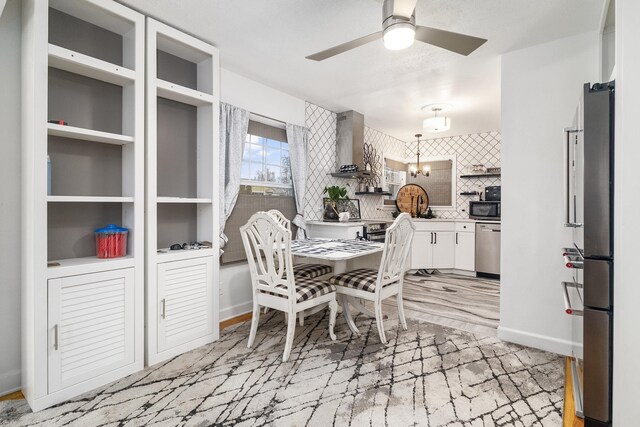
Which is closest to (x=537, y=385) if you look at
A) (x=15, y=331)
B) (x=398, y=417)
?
(x=398, y=417)

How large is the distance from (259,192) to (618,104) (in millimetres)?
2958

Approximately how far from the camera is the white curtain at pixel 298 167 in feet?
12.5

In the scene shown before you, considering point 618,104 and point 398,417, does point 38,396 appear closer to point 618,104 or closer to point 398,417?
point 398,417

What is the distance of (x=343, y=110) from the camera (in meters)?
4.43

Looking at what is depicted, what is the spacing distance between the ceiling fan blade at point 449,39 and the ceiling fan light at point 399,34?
59 millimetres

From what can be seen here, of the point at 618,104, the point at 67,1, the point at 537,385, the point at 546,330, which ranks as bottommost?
the point at 537,385

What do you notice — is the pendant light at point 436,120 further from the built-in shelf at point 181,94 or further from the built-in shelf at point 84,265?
the built-in shelf at point 84,265

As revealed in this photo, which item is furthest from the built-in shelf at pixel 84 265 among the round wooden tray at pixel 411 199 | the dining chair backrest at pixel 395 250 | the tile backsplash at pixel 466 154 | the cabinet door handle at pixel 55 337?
the tile backsplash at pixel 466 154

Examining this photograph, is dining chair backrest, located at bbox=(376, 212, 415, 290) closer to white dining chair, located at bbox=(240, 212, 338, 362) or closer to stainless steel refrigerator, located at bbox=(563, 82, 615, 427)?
white dining chair, located at bbox=(240, 212, 338, 362)

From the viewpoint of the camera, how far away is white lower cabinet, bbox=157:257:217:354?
231cm

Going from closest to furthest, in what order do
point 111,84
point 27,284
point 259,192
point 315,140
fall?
point 27,284 → point 111,84 → point 259,192 → point 315,140

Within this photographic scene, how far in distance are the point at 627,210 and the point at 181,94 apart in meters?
2.68

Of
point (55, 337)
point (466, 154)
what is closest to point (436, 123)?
point (466, 154)

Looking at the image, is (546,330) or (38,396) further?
(546,330)
